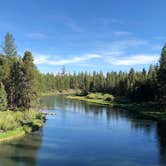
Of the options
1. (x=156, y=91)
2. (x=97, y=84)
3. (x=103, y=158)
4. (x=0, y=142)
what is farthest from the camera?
(x=97, y=84)

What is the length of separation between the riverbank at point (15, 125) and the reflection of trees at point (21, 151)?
189 centimetres

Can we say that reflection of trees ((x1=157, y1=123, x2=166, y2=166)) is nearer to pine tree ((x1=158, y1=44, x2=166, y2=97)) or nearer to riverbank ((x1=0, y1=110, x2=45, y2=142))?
riverbank ((x1=0, y1=110, x2=45, y2=142))

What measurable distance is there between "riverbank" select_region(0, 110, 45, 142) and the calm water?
174 centimetres

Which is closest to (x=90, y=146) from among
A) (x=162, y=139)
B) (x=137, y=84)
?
(x=162, y=139)

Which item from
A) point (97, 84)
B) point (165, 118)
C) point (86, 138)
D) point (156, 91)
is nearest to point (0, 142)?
point (86, 138)

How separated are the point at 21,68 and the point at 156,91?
48.2m

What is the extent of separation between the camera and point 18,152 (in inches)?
1591

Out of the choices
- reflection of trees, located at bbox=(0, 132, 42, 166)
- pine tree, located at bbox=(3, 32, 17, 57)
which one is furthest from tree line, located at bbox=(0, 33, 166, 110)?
reflection of trees, located at bbox=(0, 132, 42, 166)

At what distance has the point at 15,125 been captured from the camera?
5269 centimetres

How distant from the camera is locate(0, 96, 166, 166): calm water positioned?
36.8 metres

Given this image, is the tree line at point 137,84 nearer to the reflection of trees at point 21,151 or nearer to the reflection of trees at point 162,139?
the reflection of trees at point 162,139

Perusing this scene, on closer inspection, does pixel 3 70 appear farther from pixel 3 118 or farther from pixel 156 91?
pixel 156 91

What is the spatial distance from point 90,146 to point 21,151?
1013 centimetres

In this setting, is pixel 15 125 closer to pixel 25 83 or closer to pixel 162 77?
pixel 25 83
